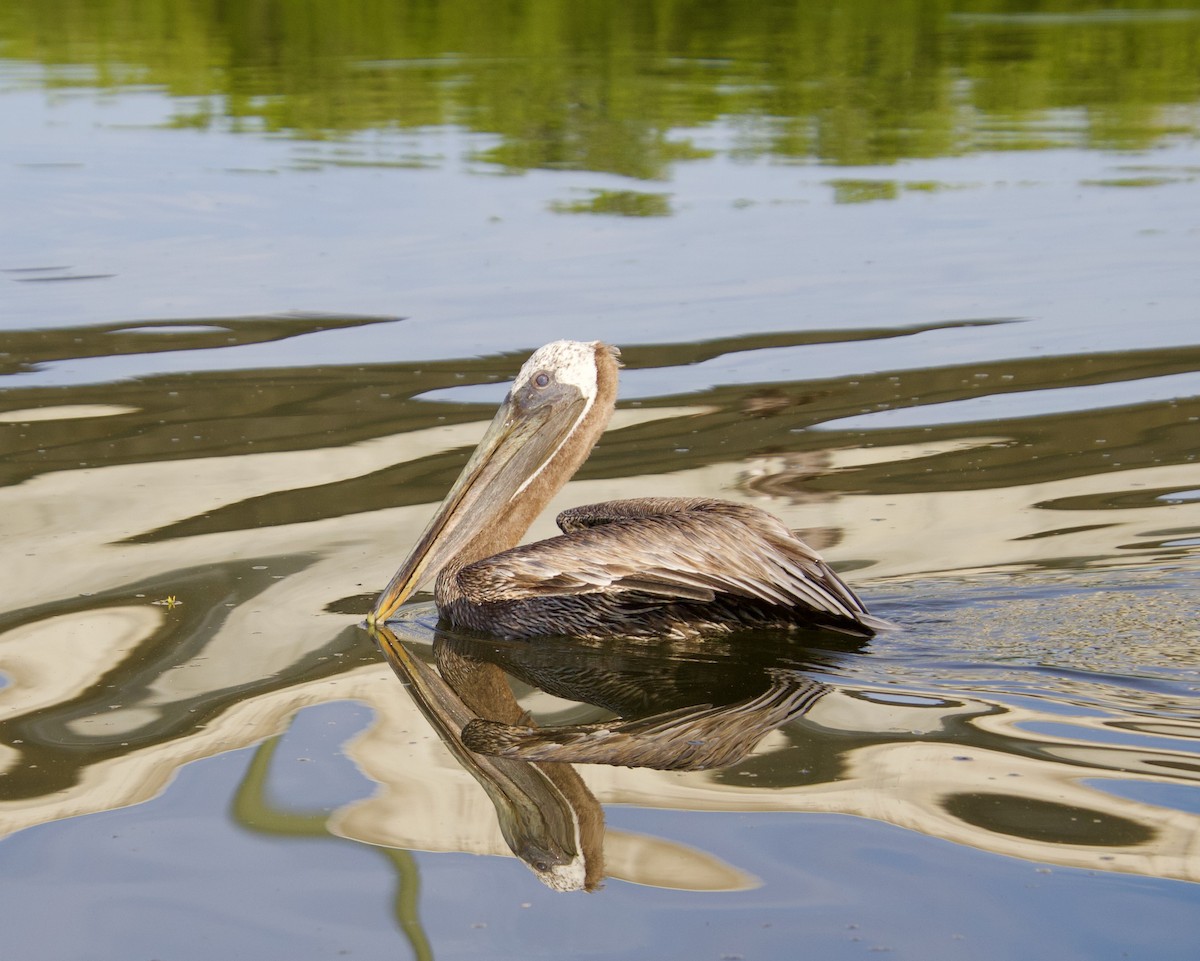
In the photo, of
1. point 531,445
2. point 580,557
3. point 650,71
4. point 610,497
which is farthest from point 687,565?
point 650,71

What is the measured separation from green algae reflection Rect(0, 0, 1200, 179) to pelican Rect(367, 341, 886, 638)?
752 cm

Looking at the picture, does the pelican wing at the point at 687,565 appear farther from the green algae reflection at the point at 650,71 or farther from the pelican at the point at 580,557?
the green algae reflection at the point at 650,71

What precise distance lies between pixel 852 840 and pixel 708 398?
3.86 meters

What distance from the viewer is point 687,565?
448 centimetres

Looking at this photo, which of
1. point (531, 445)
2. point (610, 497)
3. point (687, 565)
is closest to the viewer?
point (687, 565)

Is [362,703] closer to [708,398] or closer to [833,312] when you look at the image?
[708,398]

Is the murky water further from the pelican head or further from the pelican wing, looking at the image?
the pelican head

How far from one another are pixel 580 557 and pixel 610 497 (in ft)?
4.31

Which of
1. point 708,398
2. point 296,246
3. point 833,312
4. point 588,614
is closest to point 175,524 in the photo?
point 588,614

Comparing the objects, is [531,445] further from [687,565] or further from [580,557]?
[687,565]

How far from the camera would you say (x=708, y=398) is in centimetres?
707

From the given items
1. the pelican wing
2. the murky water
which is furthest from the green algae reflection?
the pelican wing

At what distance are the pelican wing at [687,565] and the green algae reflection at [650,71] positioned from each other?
8.18 metres

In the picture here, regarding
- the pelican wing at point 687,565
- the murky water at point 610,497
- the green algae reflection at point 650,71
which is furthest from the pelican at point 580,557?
the green algae reflection at point 650,71
